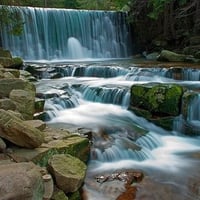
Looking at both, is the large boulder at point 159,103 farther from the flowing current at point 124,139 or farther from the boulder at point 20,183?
the boulder at point 20,183

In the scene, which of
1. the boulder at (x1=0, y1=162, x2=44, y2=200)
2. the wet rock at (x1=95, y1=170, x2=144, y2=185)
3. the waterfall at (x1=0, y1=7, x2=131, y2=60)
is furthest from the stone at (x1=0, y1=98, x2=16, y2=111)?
the waterfall at (x1=0, y1=7, x2=131, y2=60)

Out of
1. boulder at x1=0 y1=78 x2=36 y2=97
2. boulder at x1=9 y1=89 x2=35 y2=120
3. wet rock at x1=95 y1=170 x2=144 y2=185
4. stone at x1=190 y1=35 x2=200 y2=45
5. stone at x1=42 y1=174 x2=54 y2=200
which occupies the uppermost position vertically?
stone at x1=190 y1=35 x2=200 y2=45

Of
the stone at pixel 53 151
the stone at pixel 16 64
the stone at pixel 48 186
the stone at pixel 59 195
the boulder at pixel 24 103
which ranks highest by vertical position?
the stone at pixel 16 64

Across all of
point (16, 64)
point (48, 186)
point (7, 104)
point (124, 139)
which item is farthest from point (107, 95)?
point (48, 186)

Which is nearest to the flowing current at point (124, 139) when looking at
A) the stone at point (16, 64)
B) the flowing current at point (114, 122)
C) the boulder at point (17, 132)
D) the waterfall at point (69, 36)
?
the flowing current at point (114, 122)

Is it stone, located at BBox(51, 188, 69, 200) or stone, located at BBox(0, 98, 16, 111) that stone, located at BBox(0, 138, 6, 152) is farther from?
stone, located at BBox(0, 98, 16, 111)

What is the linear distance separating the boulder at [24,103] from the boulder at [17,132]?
1.39 metres

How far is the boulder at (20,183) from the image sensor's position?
9.36ft

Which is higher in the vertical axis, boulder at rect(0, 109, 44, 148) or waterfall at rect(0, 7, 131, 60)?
waterfall at rect(0, 7, 131, 60)

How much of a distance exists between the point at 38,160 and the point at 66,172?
435 millimetres

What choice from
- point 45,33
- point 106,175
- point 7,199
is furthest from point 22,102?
point 45,33

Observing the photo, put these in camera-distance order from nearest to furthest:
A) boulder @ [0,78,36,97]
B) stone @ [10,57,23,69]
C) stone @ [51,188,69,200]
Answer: stone @ [51,188,69,200]
boulder @ [0,78,36,97]
stone @ [10,57,23,69]

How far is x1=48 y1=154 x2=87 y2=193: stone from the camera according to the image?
3.99 m

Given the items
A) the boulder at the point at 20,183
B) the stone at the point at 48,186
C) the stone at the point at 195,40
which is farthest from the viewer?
the stone at the point at 195,40
